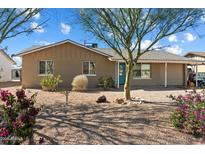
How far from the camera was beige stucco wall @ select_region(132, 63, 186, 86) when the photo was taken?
2145 cm

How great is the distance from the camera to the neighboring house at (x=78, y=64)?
62.2ft

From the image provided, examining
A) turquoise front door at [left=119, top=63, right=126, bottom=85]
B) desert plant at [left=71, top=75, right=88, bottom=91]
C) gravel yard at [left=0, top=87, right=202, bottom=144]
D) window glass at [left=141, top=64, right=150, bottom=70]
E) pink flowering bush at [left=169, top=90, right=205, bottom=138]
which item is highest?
window glass at [left=141, top=64, right=150, bottom=70]

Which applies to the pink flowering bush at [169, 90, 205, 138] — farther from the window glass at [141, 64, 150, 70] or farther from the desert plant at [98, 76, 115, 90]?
the window glass at [141, 64, 150, 70]

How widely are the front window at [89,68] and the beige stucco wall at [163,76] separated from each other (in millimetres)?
3933

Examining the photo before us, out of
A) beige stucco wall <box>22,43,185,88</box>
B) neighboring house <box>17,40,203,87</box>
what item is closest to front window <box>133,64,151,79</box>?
neighboring house <box>17,40,203,87</box>

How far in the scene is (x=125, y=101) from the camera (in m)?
10.9

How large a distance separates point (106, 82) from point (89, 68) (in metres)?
2.53

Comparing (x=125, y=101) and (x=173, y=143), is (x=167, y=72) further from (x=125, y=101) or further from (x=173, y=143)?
(x=173, y=143)

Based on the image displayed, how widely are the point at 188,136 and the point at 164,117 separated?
164cm

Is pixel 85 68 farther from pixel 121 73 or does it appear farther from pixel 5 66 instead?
pixel 5 66

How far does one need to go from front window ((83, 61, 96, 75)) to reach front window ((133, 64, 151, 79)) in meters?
3.95

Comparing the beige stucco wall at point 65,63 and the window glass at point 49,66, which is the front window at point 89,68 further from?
the window glass at point 49,66

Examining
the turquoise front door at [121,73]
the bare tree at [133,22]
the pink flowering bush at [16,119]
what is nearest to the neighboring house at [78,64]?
the turquoise front door at [121,73]
